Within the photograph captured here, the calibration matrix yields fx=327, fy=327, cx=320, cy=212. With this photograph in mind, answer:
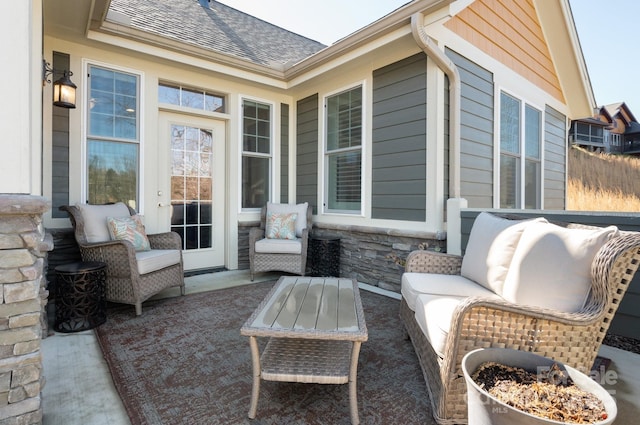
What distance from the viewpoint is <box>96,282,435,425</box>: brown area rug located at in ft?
5.45

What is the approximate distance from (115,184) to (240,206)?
1.60 m

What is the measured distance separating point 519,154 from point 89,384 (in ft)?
18.1

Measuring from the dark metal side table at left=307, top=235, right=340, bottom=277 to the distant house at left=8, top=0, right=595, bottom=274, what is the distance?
0.72ft

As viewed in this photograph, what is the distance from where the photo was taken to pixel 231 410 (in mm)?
1691

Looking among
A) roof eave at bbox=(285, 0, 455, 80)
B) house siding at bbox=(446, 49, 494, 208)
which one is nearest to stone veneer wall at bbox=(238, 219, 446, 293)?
house siding at bbox=(446, 49, 494, 208)

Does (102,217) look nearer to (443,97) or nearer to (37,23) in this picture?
(37,23)

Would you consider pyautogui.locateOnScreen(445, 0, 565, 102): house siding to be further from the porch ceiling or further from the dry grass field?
the porch ceiling

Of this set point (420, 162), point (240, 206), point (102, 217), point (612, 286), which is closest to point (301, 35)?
point (240, 206)

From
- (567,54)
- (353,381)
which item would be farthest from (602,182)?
(353,381)

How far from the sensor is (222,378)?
1.99 meters

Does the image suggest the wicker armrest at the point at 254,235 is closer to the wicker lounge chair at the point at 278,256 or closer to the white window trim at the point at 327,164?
the wicker lounge chair at the point at 278,256

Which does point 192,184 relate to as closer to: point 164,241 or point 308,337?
point 164,241

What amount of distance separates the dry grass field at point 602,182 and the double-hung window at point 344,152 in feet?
16.6

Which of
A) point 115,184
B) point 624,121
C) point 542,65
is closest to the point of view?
point 115,184
